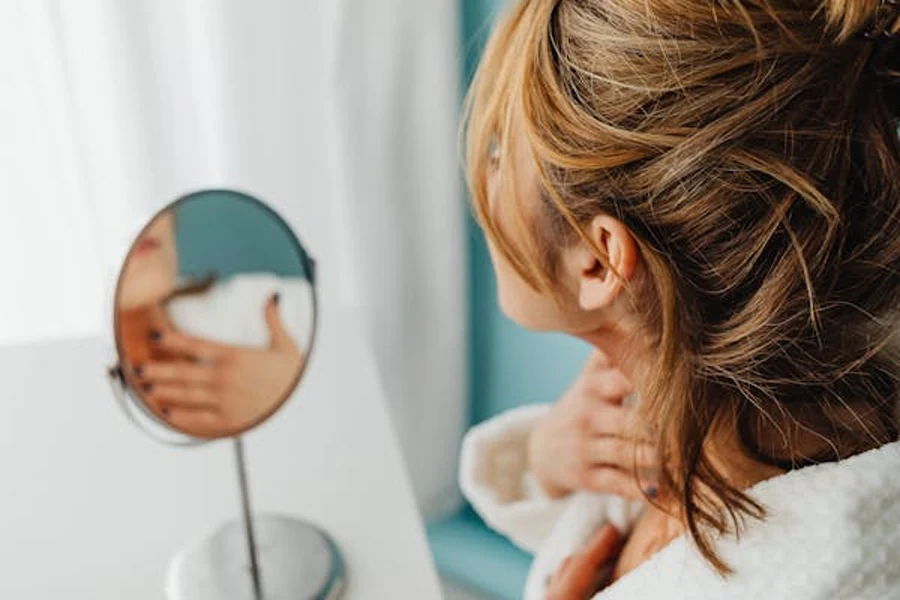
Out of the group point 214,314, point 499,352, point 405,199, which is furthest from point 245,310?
point 499,352

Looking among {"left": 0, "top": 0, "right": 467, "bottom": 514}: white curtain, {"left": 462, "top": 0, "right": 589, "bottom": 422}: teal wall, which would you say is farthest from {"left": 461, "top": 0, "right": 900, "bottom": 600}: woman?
{"left": 462, "top": 0, "right": 589, "bottom": 422}: teal wall

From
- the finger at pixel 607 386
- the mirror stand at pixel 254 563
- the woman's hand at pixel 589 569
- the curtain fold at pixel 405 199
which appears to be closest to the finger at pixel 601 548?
the woman's hand at pixel 589 569

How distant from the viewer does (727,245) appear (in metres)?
0.55

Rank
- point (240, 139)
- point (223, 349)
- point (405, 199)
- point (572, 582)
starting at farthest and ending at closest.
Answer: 1. point (405, 199)
2. point (240, 139)
3. point (572, 582)
4. point (223, 349)

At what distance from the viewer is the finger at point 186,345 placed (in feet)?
2.01

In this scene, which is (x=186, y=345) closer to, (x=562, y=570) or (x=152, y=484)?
(x=152, y=484)

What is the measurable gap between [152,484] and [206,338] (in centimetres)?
16

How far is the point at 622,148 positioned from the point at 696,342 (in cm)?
13

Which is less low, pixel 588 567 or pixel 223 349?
pixel 223 349

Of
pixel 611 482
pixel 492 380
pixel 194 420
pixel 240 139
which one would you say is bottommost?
pixel 492 380

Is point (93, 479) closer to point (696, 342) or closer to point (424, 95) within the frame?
point (696, 342)

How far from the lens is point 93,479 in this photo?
739 millimetres

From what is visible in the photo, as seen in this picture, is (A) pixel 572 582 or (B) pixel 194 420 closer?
(B) pixel 194 420

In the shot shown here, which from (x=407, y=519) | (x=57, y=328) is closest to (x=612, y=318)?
(x=407, y=519)
